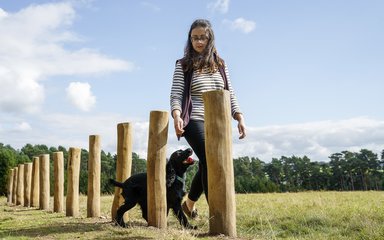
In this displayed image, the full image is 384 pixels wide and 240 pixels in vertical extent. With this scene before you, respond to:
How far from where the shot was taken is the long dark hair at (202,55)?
5.48 meters

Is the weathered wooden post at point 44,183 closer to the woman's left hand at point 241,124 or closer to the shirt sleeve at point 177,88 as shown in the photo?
the shirt sleeve at point 177,88

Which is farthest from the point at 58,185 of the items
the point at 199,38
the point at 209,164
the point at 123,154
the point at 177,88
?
the point at 209,164

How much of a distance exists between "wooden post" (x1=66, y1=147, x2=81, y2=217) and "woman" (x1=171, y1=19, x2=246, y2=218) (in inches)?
192

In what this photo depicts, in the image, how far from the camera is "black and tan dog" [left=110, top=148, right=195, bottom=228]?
5719 millimetres

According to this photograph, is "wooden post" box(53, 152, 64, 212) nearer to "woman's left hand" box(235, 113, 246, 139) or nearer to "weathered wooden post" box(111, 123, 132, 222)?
"weathered wooden post" box(111, 123, 132, 222)

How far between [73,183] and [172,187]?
4.59 meters

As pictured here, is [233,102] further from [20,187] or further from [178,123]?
[20,187]

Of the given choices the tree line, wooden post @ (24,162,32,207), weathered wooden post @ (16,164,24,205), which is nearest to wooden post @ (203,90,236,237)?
wooden post @ (24,162,32,207)

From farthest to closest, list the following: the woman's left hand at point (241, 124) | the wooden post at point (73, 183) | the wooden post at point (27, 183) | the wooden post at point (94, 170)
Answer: the wooden post at point (27, 183) → the wooden post at point (73, 183) → the wooden post at point (94, 170) → the woman's left hand at point (241, 124)

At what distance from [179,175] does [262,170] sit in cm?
10618

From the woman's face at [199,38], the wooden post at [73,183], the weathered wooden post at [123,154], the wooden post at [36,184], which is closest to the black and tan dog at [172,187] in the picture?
the weathered wooden post at [123,154]

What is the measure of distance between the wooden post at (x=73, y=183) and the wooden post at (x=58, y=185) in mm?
1181

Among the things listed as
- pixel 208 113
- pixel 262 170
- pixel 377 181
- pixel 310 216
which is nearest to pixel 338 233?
pixel 310 216

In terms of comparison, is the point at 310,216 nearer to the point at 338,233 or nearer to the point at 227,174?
the point at 338,233
